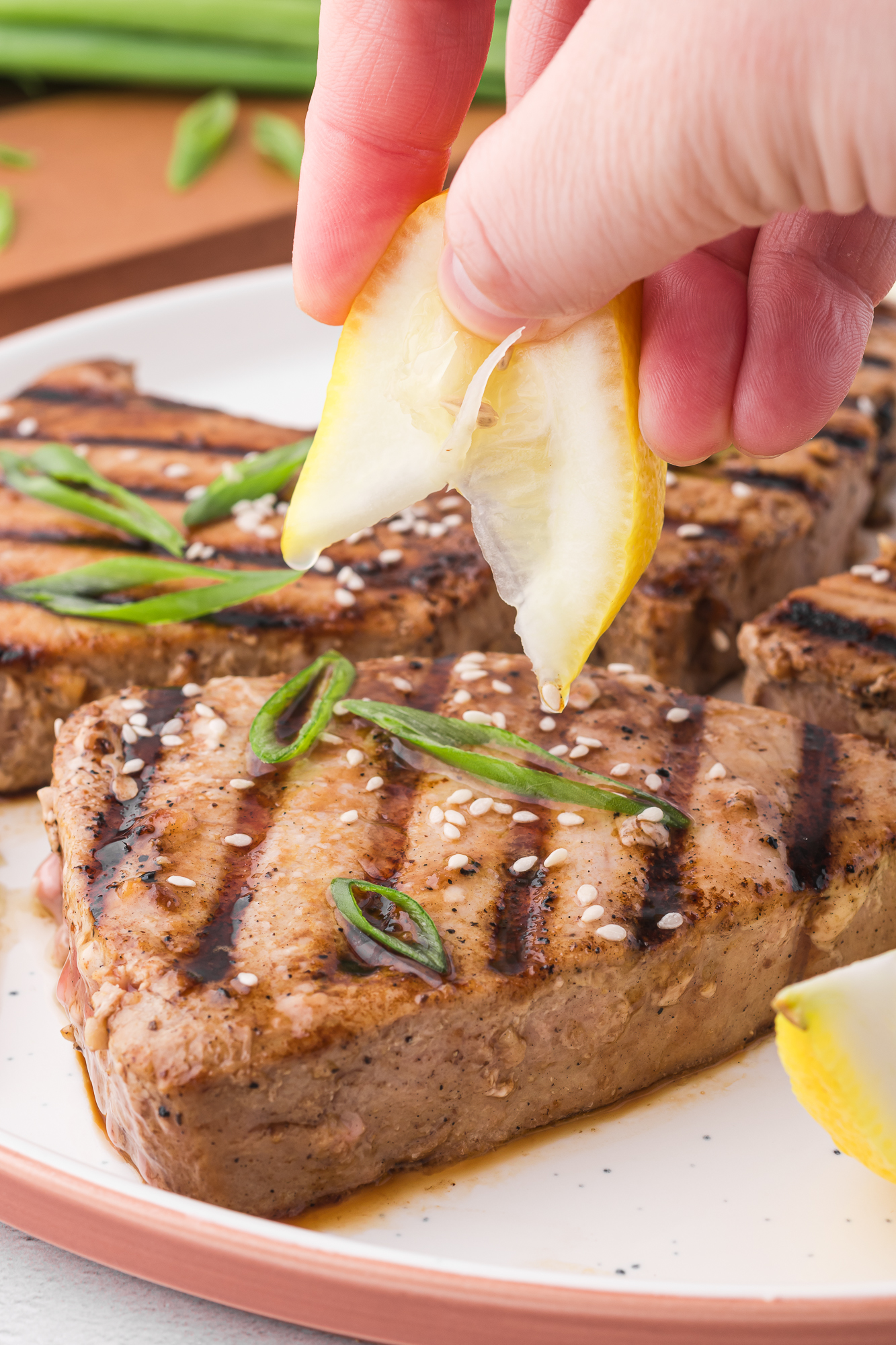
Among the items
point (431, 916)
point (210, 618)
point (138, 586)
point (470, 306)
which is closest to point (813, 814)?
point (431, 916)

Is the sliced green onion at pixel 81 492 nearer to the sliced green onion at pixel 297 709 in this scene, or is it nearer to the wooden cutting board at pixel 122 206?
the sliced green onion at pixel 297 709

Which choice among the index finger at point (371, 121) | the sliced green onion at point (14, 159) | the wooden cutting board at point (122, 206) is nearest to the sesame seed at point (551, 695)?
the index finger at point (371, 121)

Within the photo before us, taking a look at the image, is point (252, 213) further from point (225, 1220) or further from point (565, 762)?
point (225, 1220)

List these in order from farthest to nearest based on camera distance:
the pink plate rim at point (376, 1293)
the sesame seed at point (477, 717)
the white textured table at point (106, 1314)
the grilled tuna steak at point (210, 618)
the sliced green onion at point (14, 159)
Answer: the sliced green onion at point (14, 159) → the grilled tuna steak at point (210, 618) → the sesame seed at point (477, 717) → the white textured table at point (106, 1314) → the pink plate rim at point (376, 1293)

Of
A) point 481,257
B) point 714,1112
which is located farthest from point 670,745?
point 481,257

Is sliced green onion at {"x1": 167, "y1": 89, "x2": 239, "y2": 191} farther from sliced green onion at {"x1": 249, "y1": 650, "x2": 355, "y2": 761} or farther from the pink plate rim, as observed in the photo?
the pink plate rim

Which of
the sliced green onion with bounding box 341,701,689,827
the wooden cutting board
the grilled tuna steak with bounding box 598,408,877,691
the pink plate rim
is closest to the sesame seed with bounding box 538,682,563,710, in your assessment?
the sliced green onion with bounding box 341,701,689,827
